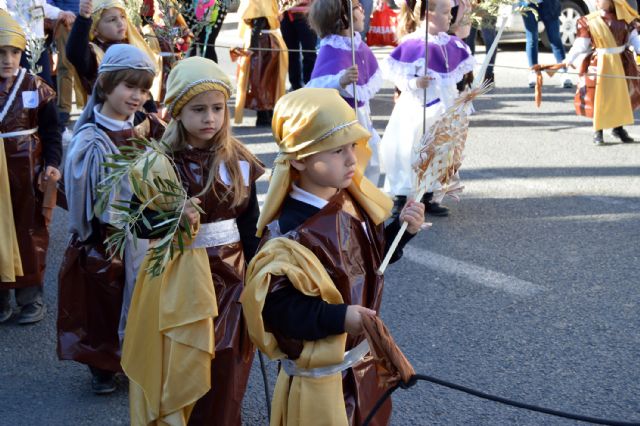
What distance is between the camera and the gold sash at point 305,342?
8.89ft

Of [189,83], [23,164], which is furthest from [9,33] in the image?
[189,83]

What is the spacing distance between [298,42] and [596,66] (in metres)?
3.51

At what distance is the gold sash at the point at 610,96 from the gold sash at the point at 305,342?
6791 mm

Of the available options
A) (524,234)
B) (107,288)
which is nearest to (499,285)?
(524,234)

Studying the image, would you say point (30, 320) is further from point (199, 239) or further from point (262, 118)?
point (262, 118)

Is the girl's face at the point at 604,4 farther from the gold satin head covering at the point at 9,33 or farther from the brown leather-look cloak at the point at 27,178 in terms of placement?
the gold satin head covering at the point at 9,33

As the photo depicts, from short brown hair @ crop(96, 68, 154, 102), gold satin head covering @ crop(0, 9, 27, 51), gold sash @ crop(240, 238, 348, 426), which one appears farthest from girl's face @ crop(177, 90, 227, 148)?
gold satin head covering @ crop(0, 9, 27, 51)

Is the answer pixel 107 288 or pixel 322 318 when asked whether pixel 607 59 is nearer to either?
pixel 107 288

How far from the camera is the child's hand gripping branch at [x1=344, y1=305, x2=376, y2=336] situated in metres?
2.62

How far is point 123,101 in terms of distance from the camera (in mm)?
4316

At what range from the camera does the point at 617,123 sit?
9023mm

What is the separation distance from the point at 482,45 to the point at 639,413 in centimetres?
1234

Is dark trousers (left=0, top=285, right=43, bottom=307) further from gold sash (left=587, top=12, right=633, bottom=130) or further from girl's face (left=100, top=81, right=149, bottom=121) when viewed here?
gold sash (left=587, top=12, right=633, bottom=130)

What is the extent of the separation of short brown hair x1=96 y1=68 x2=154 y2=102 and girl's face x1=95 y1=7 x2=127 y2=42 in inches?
61.3
